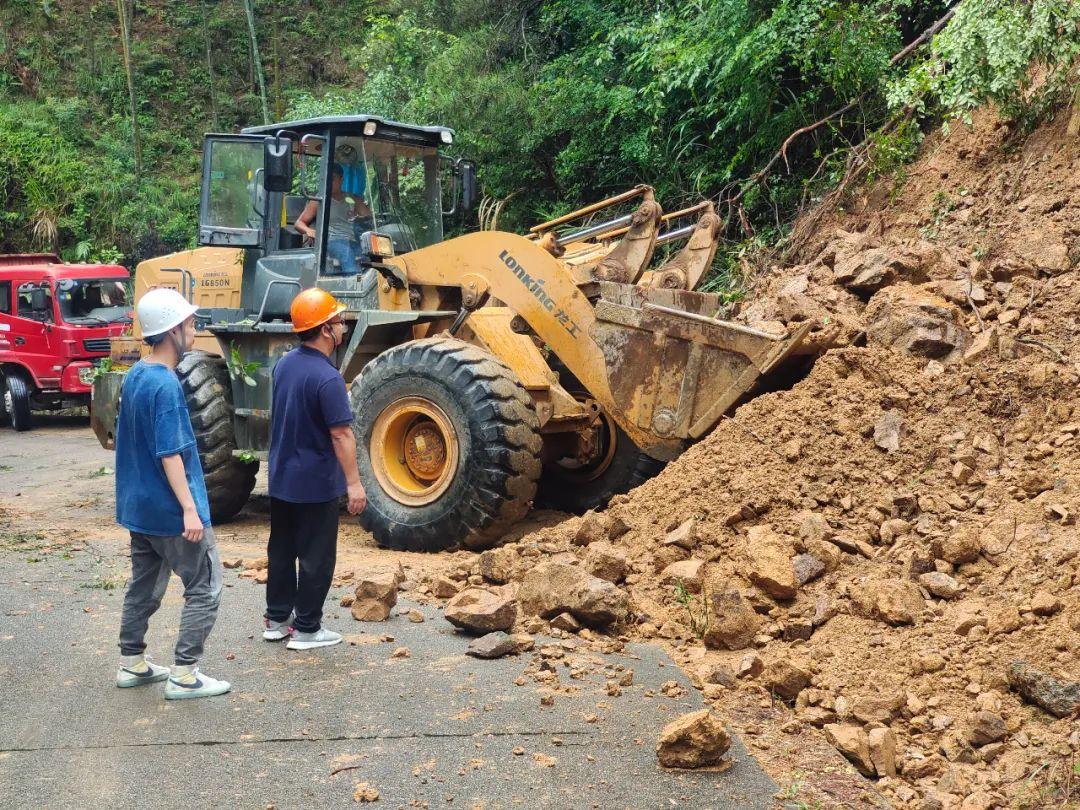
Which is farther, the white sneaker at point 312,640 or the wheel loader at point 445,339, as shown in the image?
the wheel loader at point 445,339

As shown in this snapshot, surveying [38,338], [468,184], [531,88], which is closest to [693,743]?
[468,184]

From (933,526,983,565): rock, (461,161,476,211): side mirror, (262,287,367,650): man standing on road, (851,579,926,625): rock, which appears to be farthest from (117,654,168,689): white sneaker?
(461,161,476,211): side mirror

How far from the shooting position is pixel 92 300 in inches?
723

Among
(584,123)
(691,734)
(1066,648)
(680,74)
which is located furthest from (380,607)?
(584,123)

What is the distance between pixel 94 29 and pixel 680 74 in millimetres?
20964

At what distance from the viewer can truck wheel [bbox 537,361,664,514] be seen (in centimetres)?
861

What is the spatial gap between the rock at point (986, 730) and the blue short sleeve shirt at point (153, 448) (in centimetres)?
335

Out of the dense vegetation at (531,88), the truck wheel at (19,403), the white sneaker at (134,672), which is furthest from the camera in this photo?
the truck wheel at (19,403)

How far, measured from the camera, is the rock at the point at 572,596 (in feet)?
19.4

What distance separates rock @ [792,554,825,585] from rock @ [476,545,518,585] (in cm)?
166

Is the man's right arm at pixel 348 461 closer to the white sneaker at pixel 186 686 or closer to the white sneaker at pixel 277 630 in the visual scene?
the white sneaker at pixel 277 630

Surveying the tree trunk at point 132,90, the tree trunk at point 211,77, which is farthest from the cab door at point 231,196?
the tree trunk at point 211,77

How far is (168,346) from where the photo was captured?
5.07 m

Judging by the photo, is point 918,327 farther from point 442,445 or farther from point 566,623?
point 442,445
